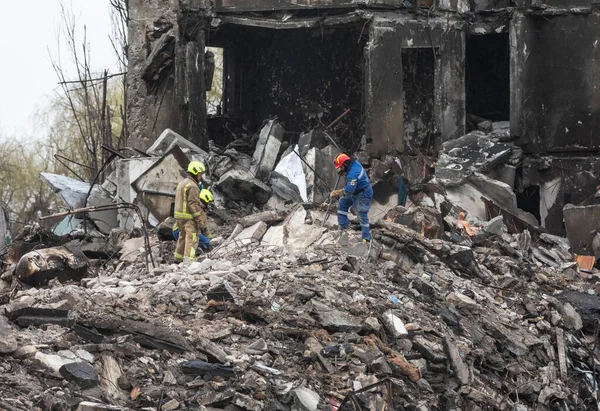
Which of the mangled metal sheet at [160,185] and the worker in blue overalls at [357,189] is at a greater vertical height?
the worker in blue overalls at [357,189]

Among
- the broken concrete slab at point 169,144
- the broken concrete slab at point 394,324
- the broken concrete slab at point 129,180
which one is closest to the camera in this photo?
the broken concrete slab at point 394,324

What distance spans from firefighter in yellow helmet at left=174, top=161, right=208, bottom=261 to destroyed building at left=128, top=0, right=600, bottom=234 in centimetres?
608

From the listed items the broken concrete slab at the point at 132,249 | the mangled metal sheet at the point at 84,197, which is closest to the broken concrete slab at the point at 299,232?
the broken concrete slab at the point at 132,249

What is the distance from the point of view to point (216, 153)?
17.4 metres

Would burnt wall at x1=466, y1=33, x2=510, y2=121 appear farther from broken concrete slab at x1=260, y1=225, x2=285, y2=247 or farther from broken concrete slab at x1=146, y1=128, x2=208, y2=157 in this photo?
broken concrete slab at x1=260, y1=225, x2=285, y2=247

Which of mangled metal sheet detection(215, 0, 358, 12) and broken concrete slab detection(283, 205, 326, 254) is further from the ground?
mangled metal sheet detection(215, 0, 358, 12)

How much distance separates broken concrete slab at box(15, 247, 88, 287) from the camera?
11484mm

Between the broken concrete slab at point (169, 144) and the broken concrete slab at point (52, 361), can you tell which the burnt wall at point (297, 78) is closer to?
the broken concrete slab at point (169, 144)

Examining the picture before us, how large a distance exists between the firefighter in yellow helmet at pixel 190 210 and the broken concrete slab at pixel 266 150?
15.9 ft

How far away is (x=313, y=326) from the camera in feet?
29.9

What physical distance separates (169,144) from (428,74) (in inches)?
201

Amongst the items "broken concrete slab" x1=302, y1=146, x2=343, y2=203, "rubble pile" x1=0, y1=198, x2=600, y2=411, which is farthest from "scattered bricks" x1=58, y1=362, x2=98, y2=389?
"broken concrete slab" x1=302, y1=146, x2=343, y2=203

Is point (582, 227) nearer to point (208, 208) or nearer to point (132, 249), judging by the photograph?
point (208, 208)

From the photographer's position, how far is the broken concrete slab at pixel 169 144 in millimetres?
16656
